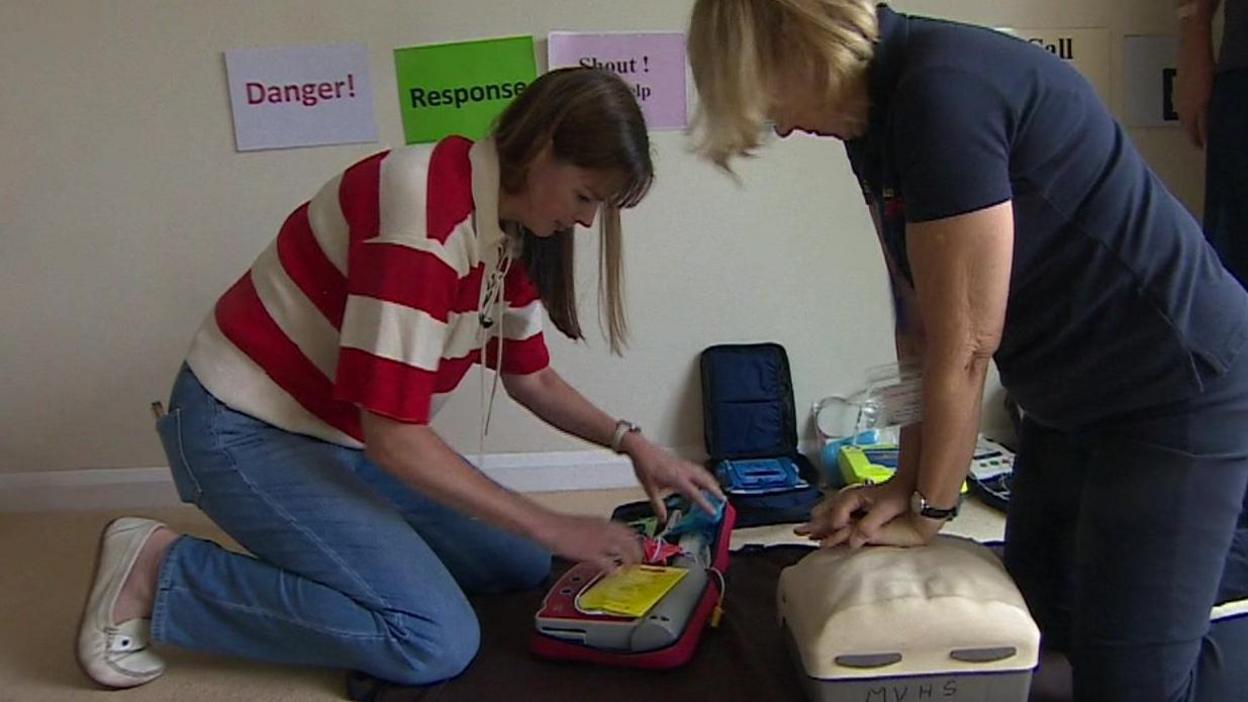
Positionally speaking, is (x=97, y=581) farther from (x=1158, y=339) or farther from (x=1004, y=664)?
(x=1158, y=339)

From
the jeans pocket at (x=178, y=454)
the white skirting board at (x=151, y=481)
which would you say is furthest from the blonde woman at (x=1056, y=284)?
the white skirting board at (x=151, y=481)

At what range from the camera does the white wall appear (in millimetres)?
2076

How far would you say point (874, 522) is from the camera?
1.27 m

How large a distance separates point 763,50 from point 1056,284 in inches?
14.6

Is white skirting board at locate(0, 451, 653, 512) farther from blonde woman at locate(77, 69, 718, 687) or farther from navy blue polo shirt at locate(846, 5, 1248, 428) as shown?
navy blue polo shirt at locate(846, 5, 1248, 428)

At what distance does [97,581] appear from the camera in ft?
4.77

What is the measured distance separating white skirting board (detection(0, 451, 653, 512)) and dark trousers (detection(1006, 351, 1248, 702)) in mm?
1157

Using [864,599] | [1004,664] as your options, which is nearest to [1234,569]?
[1004,664]

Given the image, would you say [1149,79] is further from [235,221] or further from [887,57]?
[235,221]

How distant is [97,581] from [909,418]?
1044 mm

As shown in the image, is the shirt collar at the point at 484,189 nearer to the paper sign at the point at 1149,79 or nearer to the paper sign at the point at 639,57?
the paper sign at the point at 639,57

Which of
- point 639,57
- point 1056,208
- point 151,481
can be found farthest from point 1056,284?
point 151,481

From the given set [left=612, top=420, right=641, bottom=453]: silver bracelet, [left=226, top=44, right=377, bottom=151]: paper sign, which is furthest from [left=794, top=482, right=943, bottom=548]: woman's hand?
[left=226, top=44, right=377, bottom=151]: paper sign

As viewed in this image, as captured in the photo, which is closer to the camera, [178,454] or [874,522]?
[874,522]
